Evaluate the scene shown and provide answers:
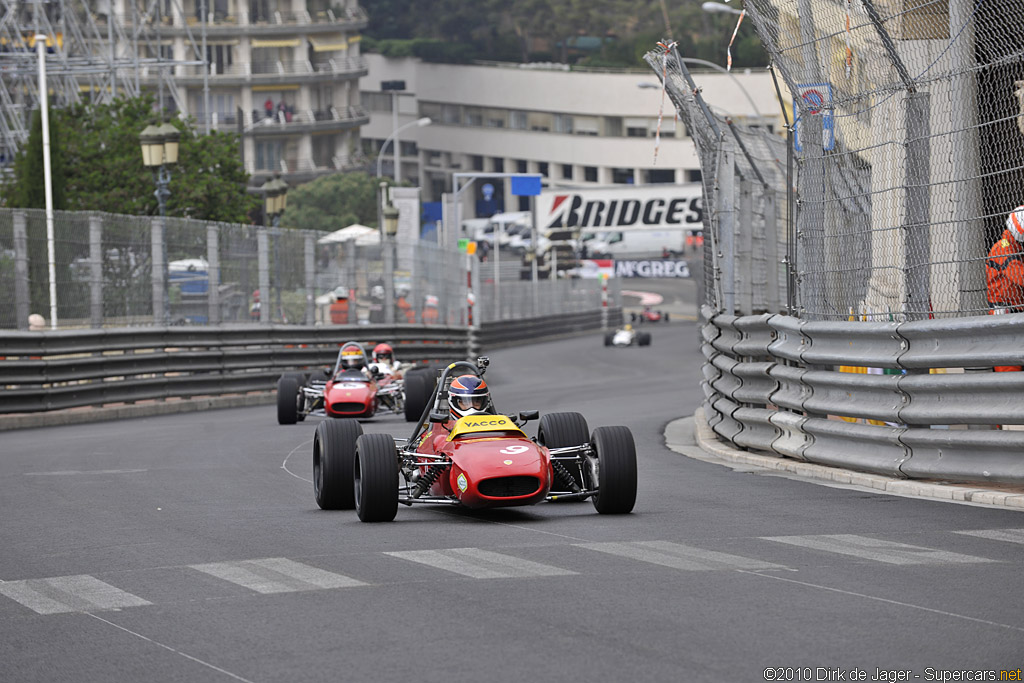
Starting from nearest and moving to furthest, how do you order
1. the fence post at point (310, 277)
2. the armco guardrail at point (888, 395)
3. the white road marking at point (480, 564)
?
1. the white road marking at point (480, 564)
2. the armco guardrail at point (888, 395)
3. the fence post at point (310, 277)

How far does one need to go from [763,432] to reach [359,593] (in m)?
7.12

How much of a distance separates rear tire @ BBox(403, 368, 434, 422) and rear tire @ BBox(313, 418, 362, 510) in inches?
378

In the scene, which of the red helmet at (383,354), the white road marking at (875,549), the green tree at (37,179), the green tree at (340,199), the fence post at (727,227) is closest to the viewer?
the white road marking at (875,549)

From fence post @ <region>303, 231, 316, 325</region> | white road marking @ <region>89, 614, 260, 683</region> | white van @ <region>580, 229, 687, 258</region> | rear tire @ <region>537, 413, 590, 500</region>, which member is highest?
white van @ <region>580, 229, 687, 258</region>

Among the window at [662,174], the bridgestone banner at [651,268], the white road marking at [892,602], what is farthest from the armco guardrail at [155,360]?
the window at [662,174]

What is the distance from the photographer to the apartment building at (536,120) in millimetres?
114194

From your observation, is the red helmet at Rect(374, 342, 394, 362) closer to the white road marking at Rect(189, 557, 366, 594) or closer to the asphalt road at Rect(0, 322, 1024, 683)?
the asphalt road at Rect(0, 322, 1024, 683)

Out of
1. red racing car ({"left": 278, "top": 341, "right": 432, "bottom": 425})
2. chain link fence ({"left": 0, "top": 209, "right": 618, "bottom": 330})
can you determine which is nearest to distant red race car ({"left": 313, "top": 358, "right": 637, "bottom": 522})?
red racing car ({"left": 278, "top": 341, "right": 432, "bottom": 425})

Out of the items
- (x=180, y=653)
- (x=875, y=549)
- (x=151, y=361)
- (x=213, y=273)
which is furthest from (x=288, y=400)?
(x=180, y=653)

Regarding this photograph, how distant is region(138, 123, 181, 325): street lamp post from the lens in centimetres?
2420

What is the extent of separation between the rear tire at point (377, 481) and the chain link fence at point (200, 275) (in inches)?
499

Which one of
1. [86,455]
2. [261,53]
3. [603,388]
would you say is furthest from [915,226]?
[261,53]

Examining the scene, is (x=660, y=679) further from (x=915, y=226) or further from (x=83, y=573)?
(x=915, y=226)

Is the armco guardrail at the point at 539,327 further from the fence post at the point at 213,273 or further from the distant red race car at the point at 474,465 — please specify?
the distant red race car at the point at 474,465
